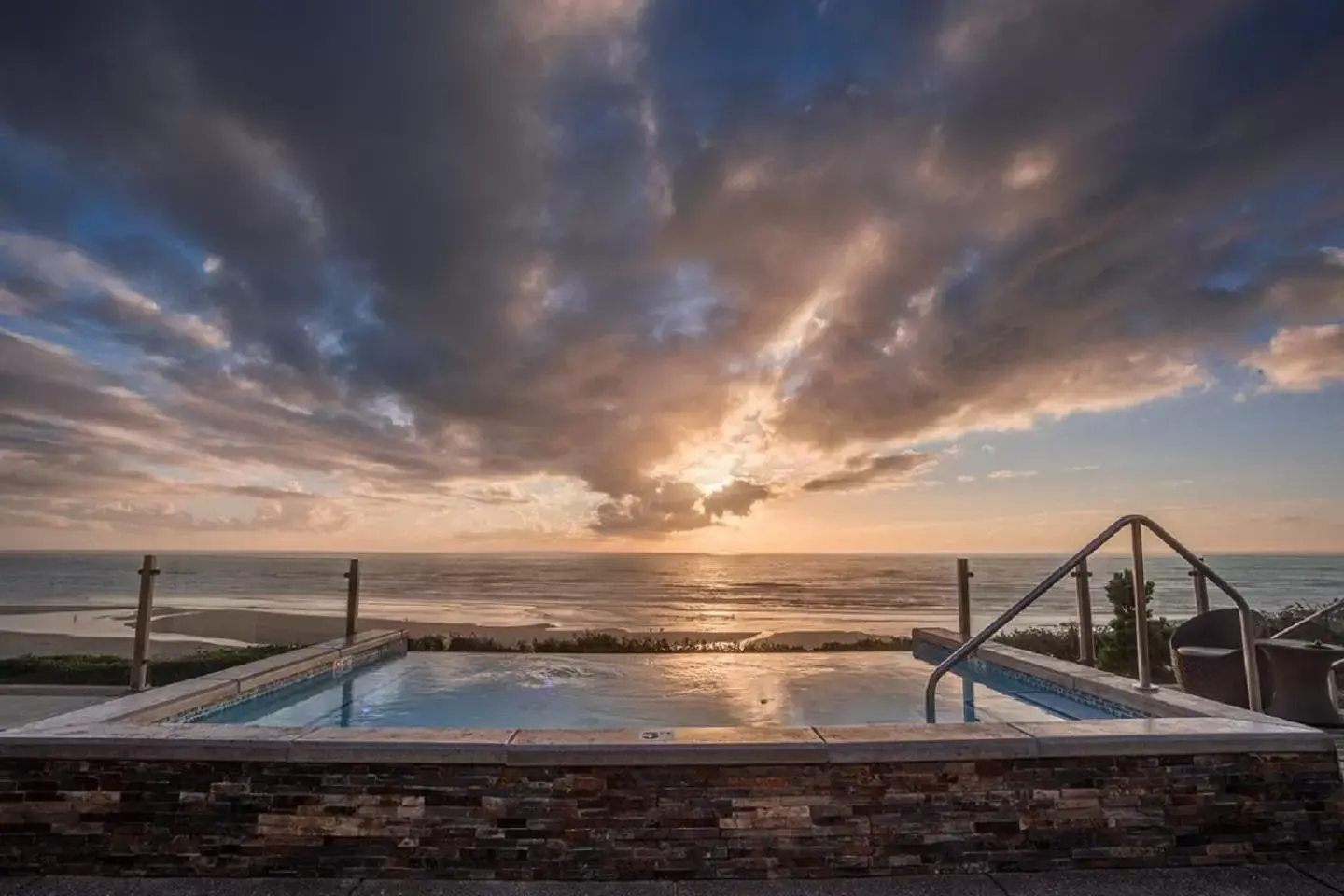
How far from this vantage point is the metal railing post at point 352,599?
8.34m

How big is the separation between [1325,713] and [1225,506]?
34.9ft

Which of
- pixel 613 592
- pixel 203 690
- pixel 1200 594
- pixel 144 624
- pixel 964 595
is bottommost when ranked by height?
pixel 613 592

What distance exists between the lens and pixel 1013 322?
1012cm

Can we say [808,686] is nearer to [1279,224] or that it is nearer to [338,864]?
[338,864]

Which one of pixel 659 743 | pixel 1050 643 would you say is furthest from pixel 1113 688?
pixel 1050 643

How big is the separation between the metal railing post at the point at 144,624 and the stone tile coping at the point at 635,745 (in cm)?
349

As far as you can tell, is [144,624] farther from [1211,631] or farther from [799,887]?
[1211,631]

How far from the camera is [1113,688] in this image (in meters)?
5.07

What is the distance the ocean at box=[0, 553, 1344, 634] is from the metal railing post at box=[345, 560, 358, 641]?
23 cm

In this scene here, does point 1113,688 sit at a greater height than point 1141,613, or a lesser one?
lesser

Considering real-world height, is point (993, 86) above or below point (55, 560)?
above

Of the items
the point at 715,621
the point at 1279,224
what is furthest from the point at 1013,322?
the point at 715,621

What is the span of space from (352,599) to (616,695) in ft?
12.1

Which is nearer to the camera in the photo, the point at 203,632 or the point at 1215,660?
the point at 1215,660
